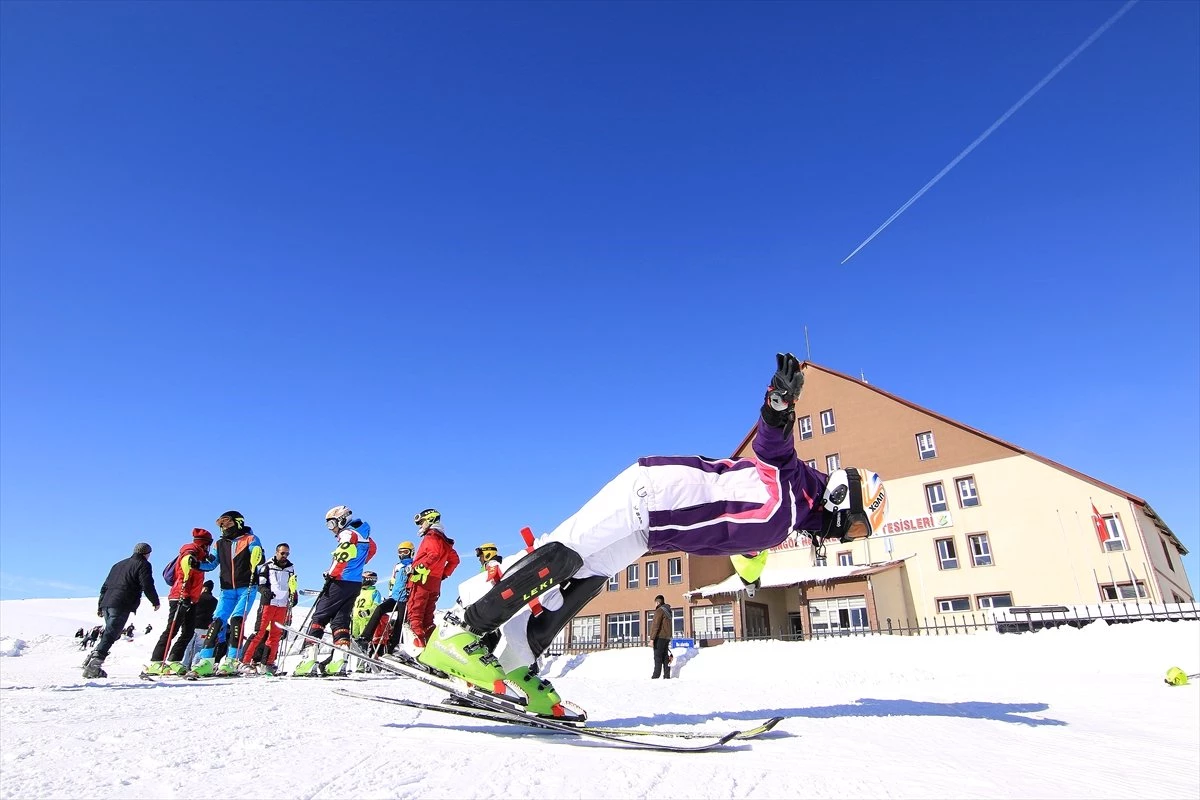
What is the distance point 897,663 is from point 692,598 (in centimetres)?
2056

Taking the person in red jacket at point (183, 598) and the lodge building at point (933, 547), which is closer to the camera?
the person in red jacket at point (183, 598)

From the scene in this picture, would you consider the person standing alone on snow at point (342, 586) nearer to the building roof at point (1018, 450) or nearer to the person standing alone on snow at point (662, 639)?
the person standing alone on snow at point (662, 639)

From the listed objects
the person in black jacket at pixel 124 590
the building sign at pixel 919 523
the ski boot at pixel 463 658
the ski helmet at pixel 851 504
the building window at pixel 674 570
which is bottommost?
the ski boot at pixel 463 658

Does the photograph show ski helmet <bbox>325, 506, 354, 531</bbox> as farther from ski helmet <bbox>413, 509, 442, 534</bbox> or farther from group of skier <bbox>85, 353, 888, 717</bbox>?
group of skier <bbox>85, 353, 888, 717</bbox>

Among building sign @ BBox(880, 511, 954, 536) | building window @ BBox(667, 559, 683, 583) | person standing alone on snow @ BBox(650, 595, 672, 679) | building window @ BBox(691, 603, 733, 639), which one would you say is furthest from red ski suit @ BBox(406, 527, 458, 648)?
building window @ BBox(667, 559, 683, 583)

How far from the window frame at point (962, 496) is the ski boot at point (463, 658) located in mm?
31178

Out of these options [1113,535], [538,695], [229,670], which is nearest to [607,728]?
[538,695]

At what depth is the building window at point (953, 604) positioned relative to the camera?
27.3 meters

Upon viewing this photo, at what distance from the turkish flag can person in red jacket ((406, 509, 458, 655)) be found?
95.0 feet

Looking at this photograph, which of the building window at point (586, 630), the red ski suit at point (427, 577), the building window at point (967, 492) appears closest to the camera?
the red ski suit at point (427, 577)

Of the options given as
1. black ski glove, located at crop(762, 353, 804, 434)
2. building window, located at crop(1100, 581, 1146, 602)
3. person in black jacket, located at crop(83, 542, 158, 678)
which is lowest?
person in black jacket, located at crop(83, 542, 158, 678)

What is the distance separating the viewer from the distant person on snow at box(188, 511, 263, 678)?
7.49m

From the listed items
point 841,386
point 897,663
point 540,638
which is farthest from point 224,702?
point 841,386

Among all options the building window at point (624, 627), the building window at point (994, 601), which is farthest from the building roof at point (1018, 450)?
the building window at point (624, 627)
